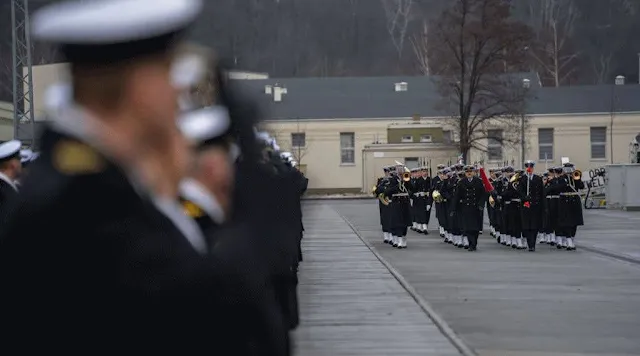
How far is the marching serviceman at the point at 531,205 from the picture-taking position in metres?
23.4

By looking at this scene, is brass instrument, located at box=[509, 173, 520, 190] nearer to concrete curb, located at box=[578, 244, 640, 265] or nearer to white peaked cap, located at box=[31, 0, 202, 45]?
concrete curb, located at box=[578, 244, 640, 265]

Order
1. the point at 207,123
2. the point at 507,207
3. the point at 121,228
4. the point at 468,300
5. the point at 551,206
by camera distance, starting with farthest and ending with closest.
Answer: the point at 507,207, the point at 551,206, the point at 468,300, the point at 207,123, the point at 121,228

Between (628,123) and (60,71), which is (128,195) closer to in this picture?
(60,71)

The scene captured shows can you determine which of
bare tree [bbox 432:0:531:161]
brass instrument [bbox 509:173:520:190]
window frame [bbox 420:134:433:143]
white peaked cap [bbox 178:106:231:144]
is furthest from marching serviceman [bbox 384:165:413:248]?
window frame [bbox 420:134:433:143]

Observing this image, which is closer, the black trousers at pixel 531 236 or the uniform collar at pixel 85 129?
the uniform collar at pixel 85 129

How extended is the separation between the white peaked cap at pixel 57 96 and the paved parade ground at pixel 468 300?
138 inches

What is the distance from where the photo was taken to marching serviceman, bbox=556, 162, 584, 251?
76.3 ft

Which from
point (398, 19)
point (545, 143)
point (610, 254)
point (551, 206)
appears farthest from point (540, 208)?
point (398, 19)

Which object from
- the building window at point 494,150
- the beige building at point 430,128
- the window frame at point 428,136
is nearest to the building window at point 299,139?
the beige building at point 430,128

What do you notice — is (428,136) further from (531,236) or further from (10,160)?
(10,160)

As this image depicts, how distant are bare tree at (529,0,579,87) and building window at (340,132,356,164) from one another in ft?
93.7

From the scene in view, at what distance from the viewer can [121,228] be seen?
1.41 m

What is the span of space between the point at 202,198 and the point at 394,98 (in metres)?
72.8

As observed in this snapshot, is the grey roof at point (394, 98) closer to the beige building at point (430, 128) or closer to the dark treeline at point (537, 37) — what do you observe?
the beige building at point (430, 128)
